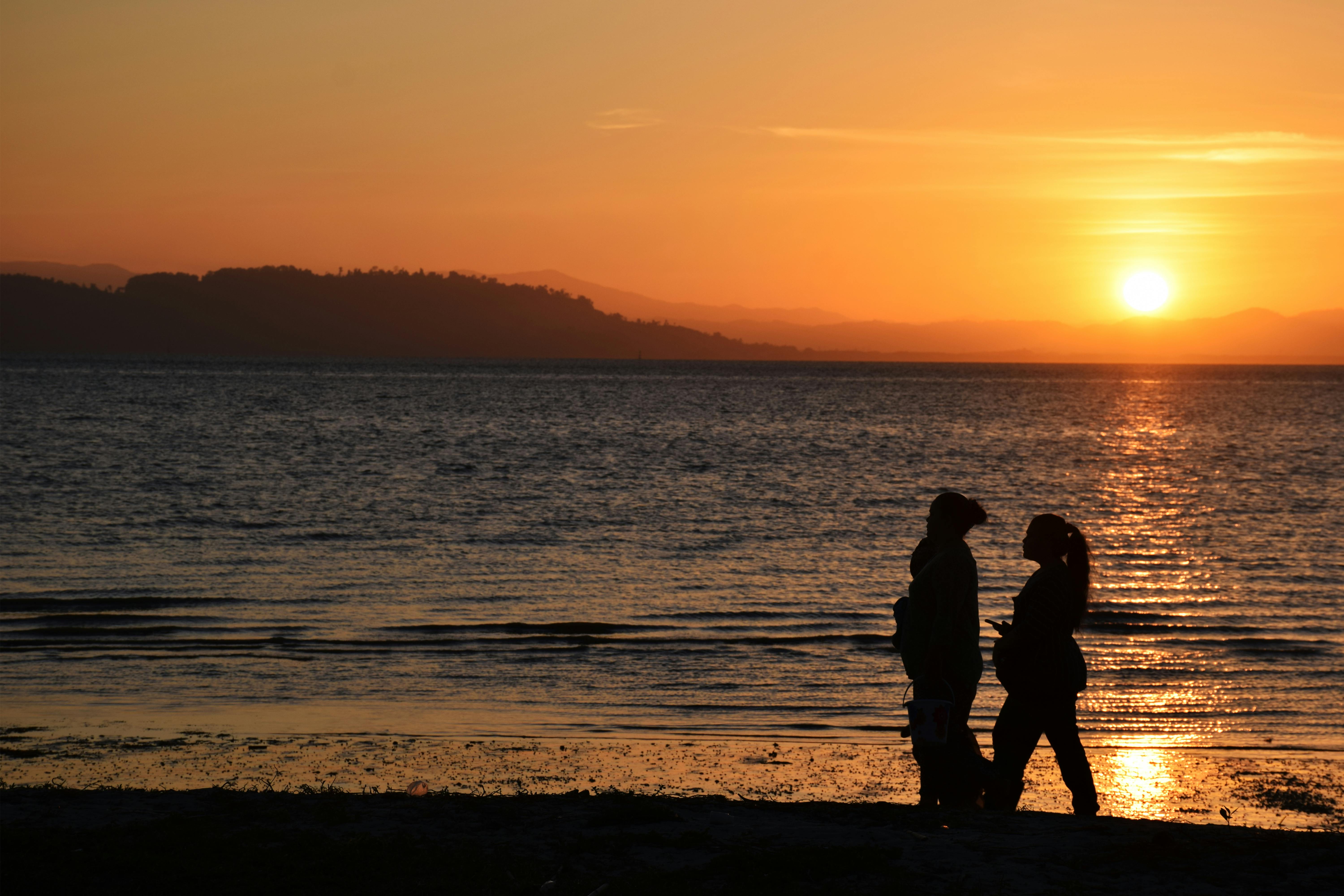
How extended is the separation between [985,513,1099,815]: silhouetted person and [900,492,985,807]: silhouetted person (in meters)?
0.18

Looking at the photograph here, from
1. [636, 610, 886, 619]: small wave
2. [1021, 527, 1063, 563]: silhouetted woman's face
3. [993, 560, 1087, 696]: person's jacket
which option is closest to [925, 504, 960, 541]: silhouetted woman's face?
[1021, 527, 1063, 563]: silhouetted woman's face

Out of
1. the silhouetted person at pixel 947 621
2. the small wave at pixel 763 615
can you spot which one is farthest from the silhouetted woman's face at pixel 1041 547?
the small wave at pixel 763 615

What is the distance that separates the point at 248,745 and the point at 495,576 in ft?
33.1

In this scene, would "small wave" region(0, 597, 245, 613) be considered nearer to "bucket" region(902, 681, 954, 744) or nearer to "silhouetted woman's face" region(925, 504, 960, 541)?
"bucket" region(902, 681, 954, 744)

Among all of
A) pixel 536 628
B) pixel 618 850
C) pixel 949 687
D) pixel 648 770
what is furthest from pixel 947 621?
pixel 536 628

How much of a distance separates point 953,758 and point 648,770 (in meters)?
3.11

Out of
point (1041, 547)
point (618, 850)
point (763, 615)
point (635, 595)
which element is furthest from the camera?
point (635, 595)

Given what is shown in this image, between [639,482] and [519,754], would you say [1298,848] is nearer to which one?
[519,754]

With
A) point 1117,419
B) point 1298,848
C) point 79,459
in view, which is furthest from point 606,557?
point 1117,419

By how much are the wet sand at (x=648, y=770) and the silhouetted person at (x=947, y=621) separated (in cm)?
175

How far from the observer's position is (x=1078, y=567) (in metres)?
6.11

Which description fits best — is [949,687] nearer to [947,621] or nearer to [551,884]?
[947,621]

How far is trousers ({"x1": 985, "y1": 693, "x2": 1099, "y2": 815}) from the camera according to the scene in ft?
20.5

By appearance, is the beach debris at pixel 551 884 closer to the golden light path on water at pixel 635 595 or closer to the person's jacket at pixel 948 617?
the person's jacket at pixel 948 617
